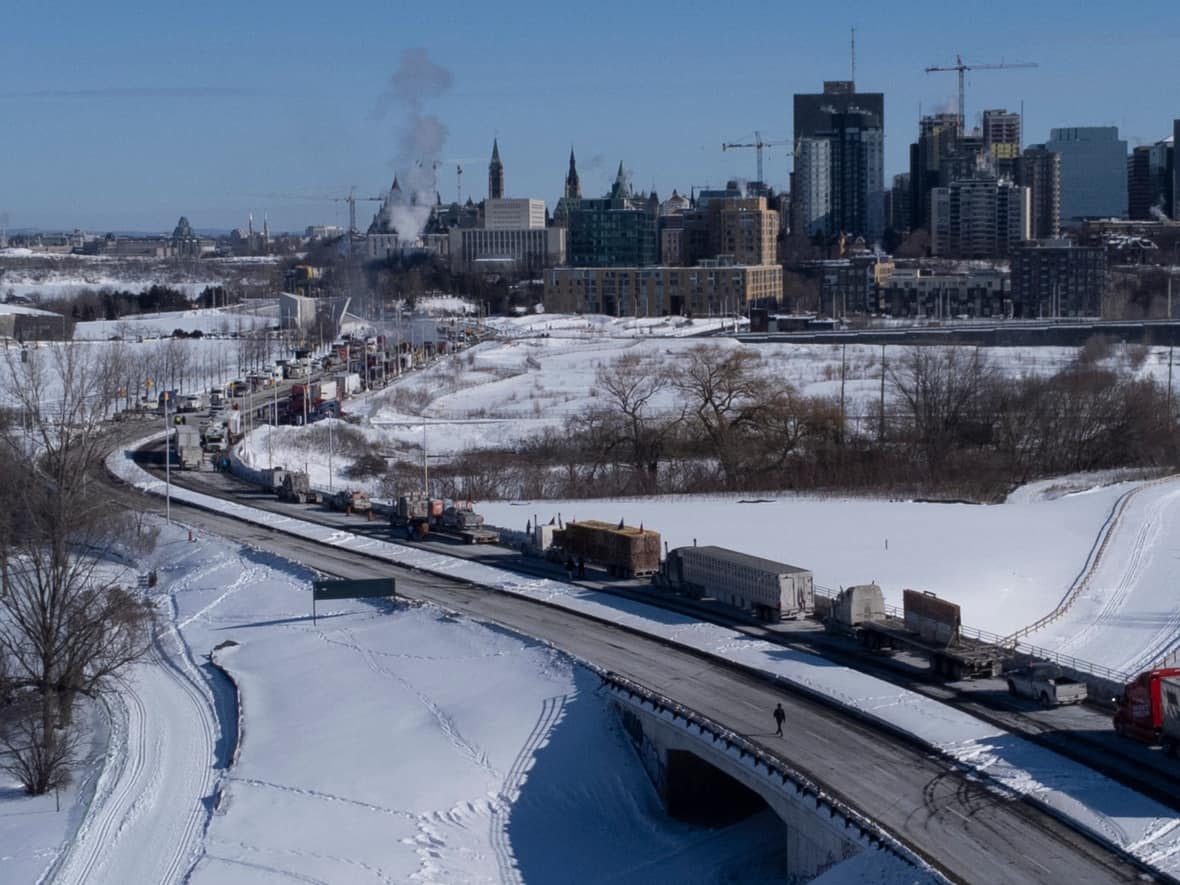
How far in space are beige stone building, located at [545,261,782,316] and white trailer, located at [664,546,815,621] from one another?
56.2 m

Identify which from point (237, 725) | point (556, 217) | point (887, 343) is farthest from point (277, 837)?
point (556, 217)

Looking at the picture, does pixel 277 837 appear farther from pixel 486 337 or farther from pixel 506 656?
pixel 486 337

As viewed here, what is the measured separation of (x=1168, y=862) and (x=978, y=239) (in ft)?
302

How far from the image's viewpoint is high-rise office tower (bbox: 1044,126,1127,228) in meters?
147

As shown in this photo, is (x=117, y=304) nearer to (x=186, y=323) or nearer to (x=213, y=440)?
(x=186, y=323)

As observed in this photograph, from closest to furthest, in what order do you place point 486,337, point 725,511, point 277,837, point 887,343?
point 277,837
point 725,511
point 887,343
point 486,337

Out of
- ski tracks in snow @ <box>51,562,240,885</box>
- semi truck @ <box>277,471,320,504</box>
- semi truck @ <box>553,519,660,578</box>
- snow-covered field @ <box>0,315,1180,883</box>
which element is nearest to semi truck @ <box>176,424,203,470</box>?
semi truck @ <box>277,471,320,504</box>

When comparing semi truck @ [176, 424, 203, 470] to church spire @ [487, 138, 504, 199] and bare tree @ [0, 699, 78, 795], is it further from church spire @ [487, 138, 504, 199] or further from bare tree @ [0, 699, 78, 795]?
church spire @ [487, 138, 504, 199]

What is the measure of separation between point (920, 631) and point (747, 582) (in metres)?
2.61

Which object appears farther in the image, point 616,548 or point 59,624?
point 616,548

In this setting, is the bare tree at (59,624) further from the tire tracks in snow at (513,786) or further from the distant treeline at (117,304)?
the distant treeline at (117,304)

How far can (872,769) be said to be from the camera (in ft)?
35.1

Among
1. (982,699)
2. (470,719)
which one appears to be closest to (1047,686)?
(982,699)

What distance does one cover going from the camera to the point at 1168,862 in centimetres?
888
